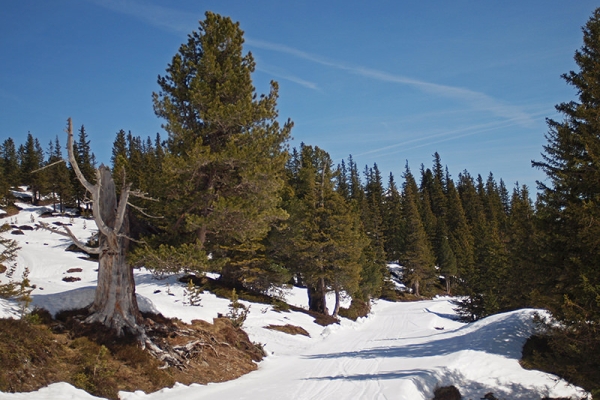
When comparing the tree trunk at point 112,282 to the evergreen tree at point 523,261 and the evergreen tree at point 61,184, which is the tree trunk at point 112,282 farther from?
the evergreen tree at point 61,184

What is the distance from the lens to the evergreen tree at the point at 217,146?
1247 centimetres

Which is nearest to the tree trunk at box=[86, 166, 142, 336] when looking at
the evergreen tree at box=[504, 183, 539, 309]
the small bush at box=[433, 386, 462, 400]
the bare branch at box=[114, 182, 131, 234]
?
the bare branch at box=[114, 182, 131, 234]

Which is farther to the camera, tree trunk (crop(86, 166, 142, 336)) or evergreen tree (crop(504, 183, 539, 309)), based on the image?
evergreen tree (crop(504, 183, 539, 309))

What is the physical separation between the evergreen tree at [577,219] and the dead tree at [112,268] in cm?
1152

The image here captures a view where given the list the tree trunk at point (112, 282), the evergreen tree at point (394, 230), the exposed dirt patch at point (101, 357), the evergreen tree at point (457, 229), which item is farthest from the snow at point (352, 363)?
the evergreen tree at point (457, 229)

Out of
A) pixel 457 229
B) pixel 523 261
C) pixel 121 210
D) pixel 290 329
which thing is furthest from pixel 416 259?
pixel 121 210

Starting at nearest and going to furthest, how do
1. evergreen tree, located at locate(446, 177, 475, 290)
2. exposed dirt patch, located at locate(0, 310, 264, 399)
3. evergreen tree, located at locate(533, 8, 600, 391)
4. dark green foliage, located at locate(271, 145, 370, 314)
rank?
1. exposed dirt patch, located at locate(0, 310, 264, 399)
2. evergreen tree, located at locate(533, 8, 600, 391)
3. dark green foliage, located at locate(271, 145, 370, 314)
4. evergreen tree, located at locate(446, 177, 475, 290)

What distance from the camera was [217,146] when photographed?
13.8 metres

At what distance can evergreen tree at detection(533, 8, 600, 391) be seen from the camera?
31.9ft

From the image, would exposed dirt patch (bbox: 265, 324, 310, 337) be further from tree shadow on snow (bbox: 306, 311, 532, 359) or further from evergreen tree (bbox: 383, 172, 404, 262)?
evergreen tree (bbox: 383, 172, 404, 262)

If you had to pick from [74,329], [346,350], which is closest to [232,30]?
[74,329]

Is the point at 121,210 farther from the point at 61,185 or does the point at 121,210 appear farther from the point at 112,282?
the point at 61,185

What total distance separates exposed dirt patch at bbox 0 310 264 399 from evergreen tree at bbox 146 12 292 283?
305 centimetres

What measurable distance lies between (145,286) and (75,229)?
34.8 meters
